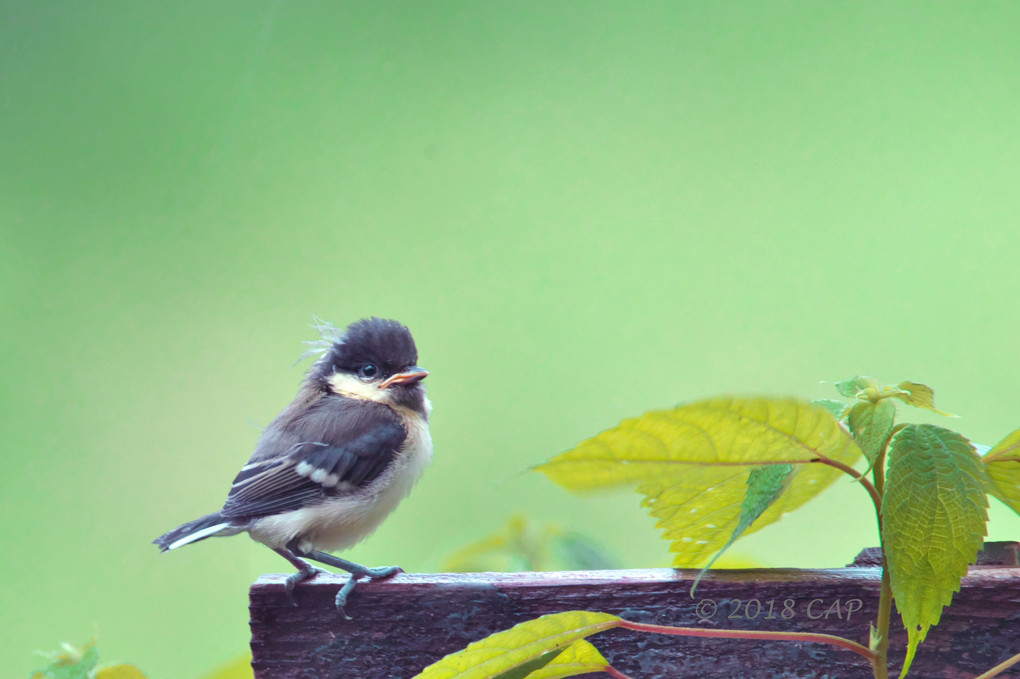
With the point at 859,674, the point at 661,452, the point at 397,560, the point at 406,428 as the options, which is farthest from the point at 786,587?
the point at 397,560

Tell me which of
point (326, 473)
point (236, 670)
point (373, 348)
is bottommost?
point (236, 670)

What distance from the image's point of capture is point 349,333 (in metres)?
1.10

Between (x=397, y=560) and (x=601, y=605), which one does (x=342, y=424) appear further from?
(x=397, y=560)

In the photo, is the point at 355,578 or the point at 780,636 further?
the point at 355,578

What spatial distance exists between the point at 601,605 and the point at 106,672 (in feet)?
1.01

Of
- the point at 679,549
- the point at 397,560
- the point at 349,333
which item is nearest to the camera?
the point at 679,549

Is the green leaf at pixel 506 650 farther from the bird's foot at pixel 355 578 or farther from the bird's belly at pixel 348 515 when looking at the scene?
the bird's belly at pixel 348 515

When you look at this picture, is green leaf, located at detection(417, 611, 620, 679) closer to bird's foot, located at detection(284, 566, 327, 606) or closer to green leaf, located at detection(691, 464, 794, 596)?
green leaf, located at detection(691, 464, 794, 596)

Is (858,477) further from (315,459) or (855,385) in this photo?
(315,459)

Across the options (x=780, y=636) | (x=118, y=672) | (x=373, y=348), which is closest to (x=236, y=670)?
(x=118, y=672)

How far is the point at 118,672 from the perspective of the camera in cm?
55

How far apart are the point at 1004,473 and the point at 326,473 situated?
0.60m

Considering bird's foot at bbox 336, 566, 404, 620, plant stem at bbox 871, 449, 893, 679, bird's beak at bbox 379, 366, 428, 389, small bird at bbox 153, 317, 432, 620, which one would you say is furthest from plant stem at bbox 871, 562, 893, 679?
bird's beak at bbox 379, 366, 428, 389

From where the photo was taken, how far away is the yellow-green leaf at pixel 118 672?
1.79 feet
